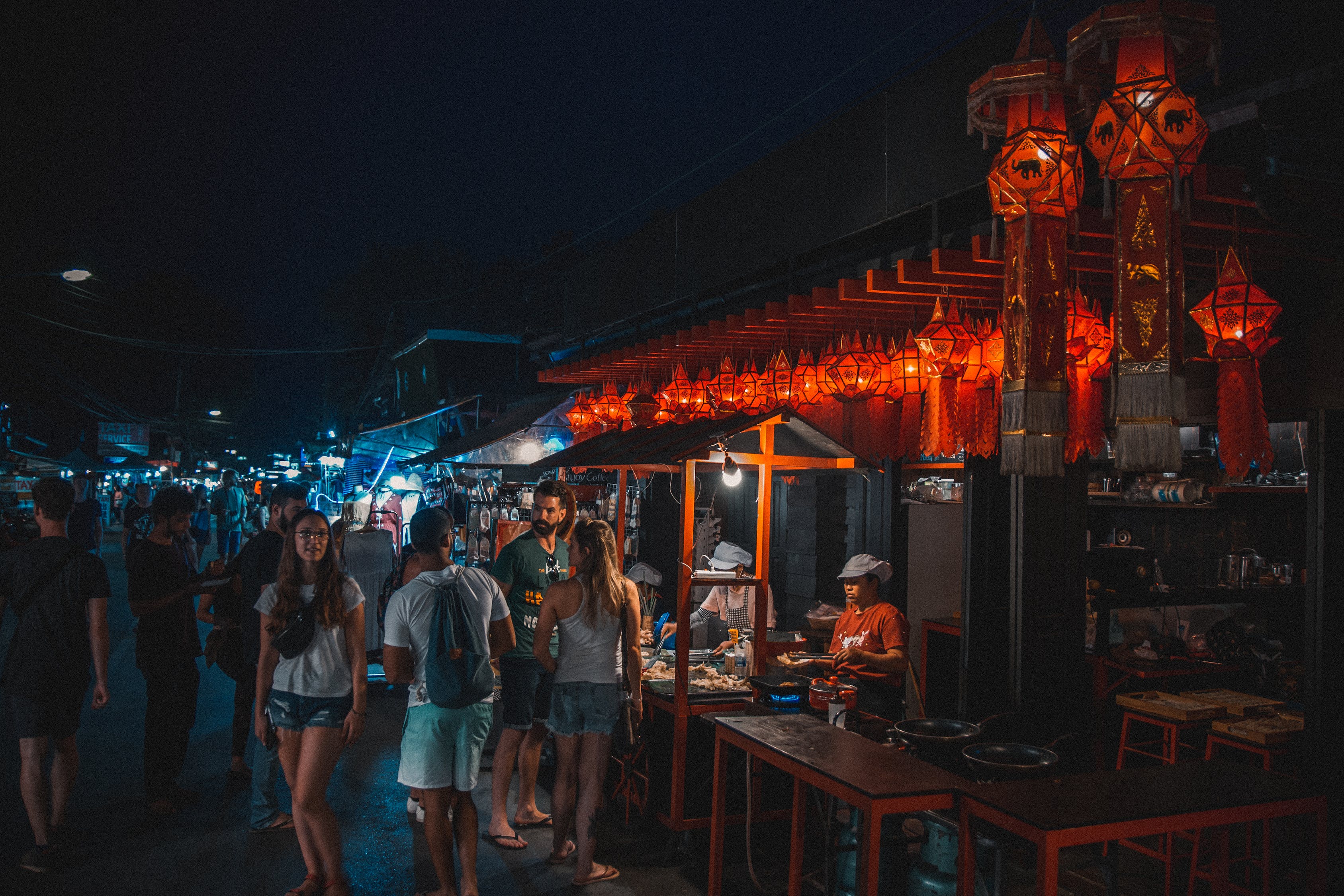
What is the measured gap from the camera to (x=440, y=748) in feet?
14.8

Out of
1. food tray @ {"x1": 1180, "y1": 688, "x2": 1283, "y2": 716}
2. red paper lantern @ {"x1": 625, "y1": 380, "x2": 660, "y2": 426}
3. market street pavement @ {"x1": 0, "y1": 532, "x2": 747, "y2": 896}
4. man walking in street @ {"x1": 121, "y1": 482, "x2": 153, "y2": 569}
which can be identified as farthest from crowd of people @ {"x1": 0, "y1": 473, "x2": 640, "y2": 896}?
man walking in street @ {"x1": 121, "y1": 482, "x2": 153, "y2": 569}

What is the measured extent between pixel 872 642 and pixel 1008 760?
277cm

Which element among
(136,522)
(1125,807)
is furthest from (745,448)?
(136,522)

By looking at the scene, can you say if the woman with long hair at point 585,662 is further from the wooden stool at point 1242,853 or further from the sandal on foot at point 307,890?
the wooden stool at point 1242,853

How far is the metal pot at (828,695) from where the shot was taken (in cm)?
569

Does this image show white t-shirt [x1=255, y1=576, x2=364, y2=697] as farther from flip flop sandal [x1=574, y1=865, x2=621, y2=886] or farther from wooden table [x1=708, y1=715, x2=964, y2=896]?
wooden table [x1=708, y1=715, x2=964, y2=896]

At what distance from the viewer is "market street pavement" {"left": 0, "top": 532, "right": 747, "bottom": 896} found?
198 inches

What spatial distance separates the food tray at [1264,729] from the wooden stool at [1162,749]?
281mm

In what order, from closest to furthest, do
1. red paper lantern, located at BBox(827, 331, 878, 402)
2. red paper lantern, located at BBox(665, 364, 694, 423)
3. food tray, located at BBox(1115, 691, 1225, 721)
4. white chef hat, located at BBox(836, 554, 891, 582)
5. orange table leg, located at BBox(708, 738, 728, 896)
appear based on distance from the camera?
orange table leg, located at BBox(708, 738, 728, 896) → food tray, located at BBox(1115, 691, 1225, 721) → red paper lantern, located at BBox(827, 331, 878, 402) → white chef hat, located at BBox(836, 554, 891, 582) → red paper lantern, located at BBox(665, 364, 694, 423)

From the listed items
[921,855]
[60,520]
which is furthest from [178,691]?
[921,855]

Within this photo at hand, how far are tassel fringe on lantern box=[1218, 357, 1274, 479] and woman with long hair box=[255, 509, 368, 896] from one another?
15.8ft

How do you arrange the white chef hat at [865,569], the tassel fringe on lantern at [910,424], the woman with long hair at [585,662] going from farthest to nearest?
1. the tassel fringe on lantern at [910,424]
2. the white chef hat at [865,569]
3. the woman with long hair at [585,662]

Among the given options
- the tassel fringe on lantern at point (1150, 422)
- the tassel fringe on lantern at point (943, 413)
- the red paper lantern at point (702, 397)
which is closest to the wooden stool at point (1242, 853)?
the tassel fringe on lantern at point (1150, 422)

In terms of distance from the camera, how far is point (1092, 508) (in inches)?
420
